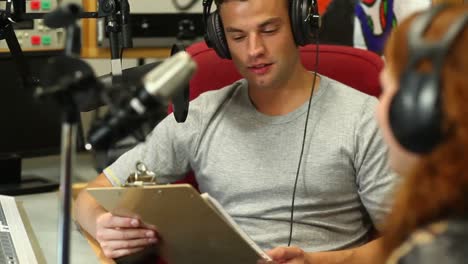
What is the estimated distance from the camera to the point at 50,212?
2.53m

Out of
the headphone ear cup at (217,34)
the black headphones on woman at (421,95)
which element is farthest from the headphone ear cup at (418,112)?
the headphone ear cup at (217,34)

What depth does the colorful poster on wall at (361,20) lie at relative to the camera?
2669 mm

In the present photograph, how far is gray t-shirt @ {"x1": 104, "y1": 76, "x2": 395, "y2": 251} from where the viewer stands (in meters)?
1.60

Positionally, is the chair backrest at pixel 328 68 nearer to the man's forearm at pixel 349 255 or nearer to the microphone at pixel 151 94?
the man's forearm at pixel 349 255

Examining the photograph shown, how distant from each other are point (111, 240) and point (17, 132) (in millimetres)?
1856

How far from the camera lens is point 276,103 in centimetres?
170

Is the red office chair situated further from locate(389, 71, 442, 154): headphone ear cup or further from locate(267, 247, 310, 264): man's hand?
locate(389, 71, 442, 154): headphone ear cup

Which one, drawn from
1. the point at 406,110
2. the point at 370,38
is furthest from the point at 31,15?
the point at 370,38

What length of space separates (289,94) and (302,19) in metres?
0.16

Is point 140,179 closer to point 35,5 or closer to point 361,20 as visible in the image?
point 361,20

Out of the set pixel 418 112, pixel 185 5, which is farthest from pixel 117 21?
pixel 185 5

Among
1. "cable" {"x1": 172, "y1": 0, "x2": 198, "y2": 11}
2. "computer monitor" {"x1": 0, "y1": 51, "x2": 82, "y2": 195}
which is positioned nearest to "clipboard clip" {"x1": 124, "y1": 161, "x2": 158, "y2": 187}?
"computer monitor" {"x1": 0, "y1": 51, "x2": 82, "y2": 195}

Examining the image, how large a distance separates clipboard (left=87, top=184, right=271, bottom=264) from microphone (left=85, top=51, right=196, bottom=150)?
0.46 metres

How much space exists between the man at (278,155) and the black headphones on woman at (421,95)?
0.81 m
